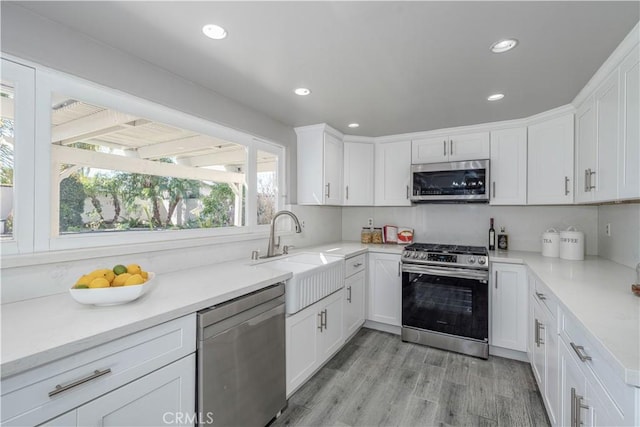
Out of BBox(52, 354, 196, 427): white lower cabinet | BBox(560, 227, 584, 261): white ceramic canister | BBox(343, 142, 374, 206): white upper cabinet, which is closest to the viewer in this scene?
BBox(52, 354, 196, 427): white lower cabinet

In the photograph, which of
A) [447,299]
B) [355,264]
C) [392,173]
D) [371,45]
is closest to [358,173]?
[392,173]

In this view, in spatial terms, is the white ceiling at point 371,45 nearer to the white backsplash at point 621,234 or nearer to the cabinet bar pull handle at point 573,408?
the white backsplash at point 621,234

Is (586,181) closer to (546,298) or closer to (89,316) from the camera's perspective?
(546,298)

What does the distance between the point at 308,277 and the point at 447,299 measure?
1489 millimetres

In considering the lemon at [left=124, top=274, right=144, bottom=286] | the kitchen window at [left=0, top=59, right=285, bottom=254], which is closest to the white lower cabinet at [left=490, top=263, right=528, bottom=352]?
the kitchen window at [left=0, top=59, right=285, bottom=254]

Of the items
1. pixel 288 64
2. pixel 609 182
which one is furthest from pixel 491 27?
pixel 609 182

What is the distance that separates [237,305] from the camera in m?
1.51

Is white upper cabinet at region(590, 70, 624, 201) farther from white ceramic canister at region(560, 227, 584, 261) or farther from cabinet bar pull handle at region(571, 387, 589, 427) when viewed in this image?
cabinet bar pull handle at region(571, 387, 589, 427)

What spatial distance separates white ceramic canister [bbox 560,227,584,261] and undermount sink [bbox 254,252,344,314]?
1979 millimetres

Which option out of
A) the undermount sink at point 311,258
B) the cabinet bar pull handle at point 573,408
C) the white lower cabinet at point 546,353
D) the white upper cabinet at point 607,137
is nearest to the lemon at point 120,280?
the undermount sink at point 311,258

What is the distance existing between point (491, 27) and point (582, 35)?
505 mm

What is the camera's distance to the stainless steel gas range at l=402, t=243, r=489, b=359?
2.59m

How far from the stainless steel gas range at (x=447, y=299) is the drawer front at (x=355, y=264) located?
1.47ft

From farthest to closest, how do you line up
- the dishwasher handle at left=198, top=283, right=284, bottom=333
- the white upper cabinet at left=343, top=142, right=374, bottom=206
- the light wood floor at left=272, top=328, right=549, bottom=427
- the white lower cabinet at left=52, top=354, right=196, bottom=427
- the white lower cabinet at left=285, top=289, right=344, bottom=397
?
the white upper cabinet at left=343, top=142, right=374, bottom=206, the white lower cabinet at left=285, top=289, right=344, bottom=397, the light wood floor at left=272, top=328, right=549, bottom=427, the dishwasher handle at left=198, top=283, right=284, bottom=333, the white lower cabinet at left=52, top=354, right=196, bottom=427
